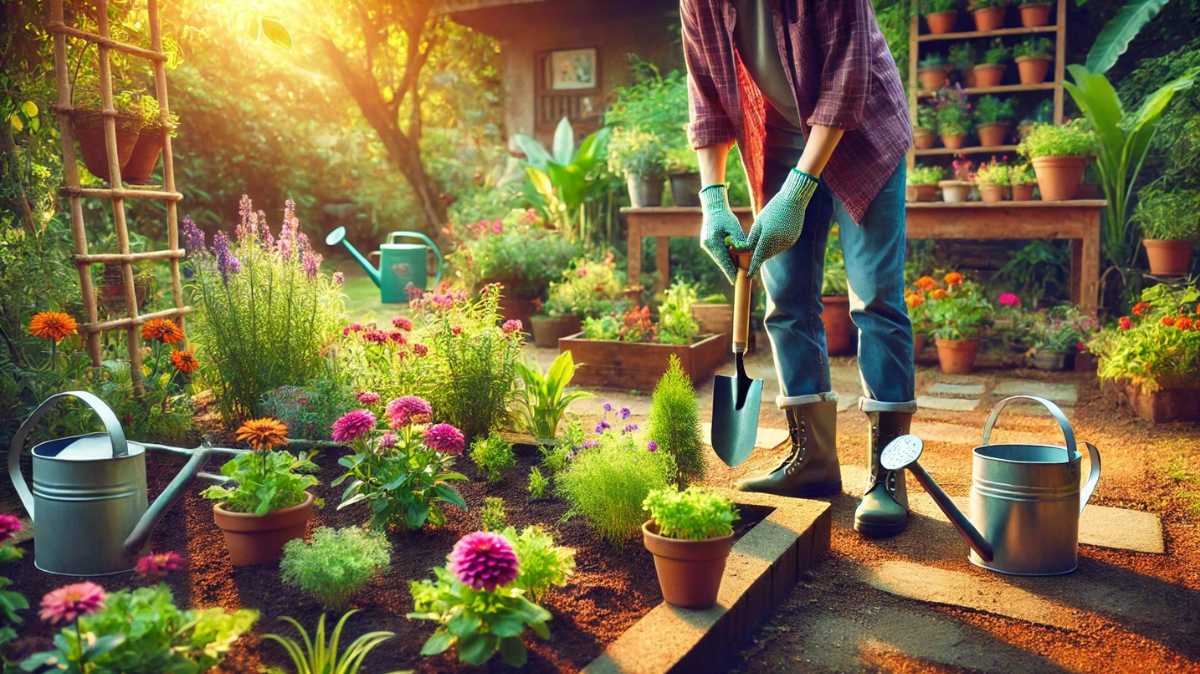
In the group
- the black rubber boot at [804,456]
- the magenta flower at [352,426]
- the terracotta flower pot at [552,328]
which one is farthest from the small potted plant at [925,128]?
the magenta flower at [352,426]

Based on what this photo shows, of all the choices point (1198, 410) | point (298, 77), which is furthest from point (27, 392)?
point (298, 77)

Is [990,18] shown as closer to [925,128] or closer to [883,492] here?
[925,128]

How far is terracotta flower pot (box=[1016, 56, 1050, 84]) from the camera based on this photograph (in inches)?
271

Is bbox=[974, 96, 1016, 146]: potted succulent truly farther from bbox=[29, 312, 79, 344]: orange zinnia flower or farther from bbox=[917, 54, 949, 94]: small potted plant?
bbox=[29, 312, 79, 344]: orange zinnia flower

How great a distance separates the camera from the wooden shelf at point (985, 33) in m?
6.81

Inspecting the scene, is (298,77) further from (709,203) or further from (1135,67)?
(709,203)

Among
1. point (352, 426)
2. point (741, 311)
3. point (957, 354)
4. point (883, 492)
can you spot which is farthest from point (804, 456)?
point (957, 354)

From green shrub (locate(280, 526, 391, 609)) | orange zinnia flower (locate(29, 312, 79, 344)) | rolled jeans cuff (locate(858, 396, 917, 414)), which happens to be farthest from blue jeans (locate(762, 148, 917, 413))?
orange zinnia flower (locate(29, 312, 79, 344))

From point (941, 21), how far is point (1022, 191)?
87.7 inches

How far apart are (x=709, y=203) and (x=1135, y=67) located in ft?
19.2

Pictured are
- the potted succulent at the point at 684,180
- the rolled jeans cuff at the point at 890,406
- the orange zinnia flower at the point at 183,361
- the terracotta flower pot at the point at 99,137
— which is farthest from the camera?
the potted succulent at the point at 684,180

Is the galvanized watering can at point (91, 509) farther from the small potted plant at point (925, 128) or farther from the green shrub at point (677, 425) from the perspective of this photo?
the small potted plant at point (925, 128)

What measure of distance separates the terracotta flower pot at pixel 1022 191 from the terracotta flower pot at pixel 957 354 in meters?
0.97

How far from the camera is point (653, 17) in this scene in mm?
9367
